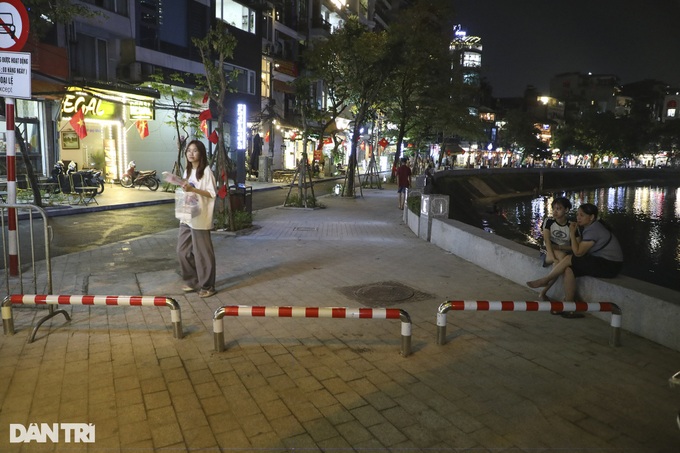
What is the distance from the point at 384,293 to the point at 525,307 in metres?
2.67

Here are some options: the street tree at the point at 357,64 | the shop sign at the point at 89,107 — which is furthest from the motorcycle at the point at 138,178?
the street tree at the point at 357,64

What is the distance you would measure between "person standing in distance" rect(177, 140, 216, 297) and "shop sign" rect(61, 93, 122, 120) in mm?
14205

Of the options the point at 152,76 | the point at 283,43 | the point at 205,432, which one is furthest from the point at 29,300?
the point at 283,43

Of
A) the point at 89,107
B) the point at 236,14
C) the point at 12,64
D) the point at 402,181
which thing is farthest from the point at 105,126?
the point at 12,64

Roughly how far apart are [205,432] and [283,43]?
40.0 metres

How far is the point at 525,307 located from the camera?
15.9ft

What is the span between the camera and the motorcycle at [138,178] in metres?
23.0

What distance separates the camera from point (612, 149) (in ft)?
220

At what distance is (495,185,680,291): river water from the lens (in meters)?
12.9

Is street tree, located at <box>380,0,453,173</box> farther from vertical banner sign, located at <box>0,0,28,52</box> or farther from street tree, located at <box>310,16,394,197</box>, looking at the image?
vertical banner sign, located at <box>0,0,28,52</box>

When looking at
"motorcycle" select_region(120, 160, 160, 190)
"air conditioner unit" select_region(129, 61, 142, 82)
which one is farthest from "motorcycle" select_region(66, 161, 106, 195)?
"air conditioner unit" select_region(129, 61, 142, 82)

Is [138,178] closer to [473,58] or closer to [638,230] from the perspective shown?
[638,230]

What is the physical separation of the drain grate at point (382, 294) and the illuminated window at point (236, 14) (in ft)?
88.4

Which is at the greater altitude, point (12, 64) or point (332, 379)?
point (12, 64)
